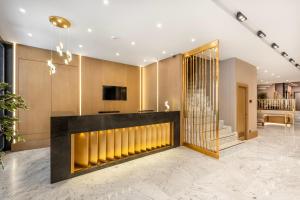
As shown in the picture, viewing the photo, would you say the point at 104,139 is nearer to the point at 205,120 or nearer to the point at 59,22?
the point at 59,22

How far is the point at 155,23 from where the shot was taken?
3.27 metres

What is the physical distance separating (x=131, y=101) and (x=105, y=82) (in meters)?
1.47

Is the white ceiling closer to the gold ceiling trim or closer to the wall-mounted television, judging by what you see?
the gold ceiling trim

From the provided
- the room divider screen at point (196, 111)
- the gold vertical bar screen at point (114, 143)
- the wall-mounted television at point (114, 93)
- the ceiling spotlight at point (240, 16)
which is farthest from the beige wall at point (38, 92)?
the ceiling spotlight at point (240, 16)

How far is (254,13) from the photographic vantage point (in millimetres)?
2871

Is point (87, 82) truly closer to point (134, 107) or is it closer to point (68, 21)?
point (134, 107)

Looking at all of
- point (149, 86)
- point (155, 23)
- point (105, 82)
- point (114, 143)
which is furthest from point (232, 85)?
point (105, 82)

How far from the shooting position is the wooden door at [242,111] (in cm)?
588

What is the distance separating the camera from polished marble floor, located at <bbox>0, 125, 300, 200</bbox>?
2457 mm

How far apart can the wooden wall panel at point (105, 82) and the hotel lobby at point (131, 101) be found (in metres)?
0.04

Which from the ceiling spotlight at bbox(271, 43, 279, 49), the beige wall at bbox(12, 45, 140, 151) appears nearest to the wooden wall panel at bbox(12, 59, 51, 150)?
the beige wall at bbox(12, 45, 140, 151)

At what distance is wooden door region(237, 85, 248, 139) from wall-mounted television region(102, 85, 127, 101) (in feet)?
15.5

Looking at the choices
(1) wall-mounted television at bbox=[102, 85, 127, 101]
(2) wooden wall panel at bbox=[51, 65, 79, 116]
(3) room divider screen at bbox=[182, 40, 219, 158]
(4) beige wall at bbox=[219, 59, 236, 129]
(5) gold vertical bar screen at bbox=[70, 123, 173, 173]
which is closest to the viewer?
(5) gold vertical bar screen at bbox=[70, 123, 173, 173]

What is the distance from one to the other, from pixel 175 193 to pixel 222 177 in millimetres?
1150
